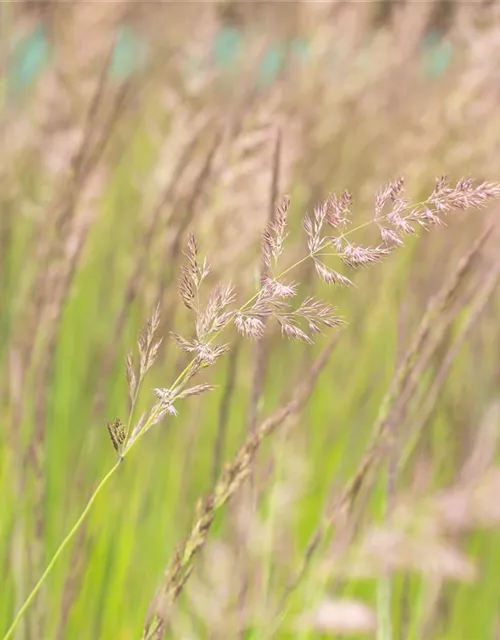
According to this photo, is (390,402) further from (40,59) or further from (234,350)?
(40,59)

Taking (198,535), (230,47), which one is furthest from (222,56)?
(198,535)

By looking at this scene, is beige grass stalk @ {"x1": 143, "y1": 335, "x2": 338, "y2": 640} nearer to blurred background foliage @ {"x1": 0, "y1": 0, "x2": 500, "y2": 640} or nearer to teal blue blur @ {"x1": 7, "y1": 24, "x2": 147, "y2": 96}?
blurred background foliage @ {"x1": 0, "y1": 0, "x2": 500, "y2": 640}

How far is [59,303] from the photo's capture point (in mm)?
589

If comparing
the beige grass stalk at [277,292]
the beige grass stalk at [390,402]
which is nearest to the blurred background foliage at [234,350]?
the beige grass stalk at [390,402]

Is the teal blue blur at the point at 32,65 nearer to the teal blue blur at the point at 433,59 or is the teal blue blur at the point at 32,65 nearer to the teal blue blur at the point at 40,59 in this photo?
the teal blue blur at the point at 40,59

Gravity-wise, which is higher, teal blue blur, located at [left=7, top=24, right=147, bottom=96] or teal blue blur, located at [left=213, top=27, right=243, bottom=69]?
teal blue blur, located at [left=7, top=24, right=147, bottom=96]

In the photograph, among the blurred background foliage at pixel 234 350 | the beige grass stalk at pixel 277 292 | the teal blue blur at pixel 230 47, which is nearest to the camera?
the beige grass stalk at pixel 277 292

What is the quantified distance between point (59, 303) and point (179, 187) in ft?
0.72

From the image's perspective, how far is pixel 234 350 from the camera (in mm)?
557

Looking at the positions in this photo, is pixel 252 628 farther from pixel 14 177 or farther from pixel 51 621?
pixel 14 177

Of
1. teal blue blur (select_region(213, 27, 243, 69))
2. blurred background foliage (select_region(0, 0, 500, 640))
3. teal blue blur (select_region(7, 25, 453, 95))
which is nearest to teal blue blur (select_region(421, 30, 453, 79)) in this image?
teal blue blur (select_region(7, 25, 453, 95))

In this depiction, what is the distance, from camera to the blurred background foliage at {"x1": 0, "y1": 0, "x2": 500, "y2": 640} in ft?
1.81

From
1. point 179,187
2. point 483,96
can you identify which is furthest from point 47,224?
point 483,96

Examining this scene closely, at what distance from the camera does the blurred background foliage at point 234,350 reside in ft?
1.81
